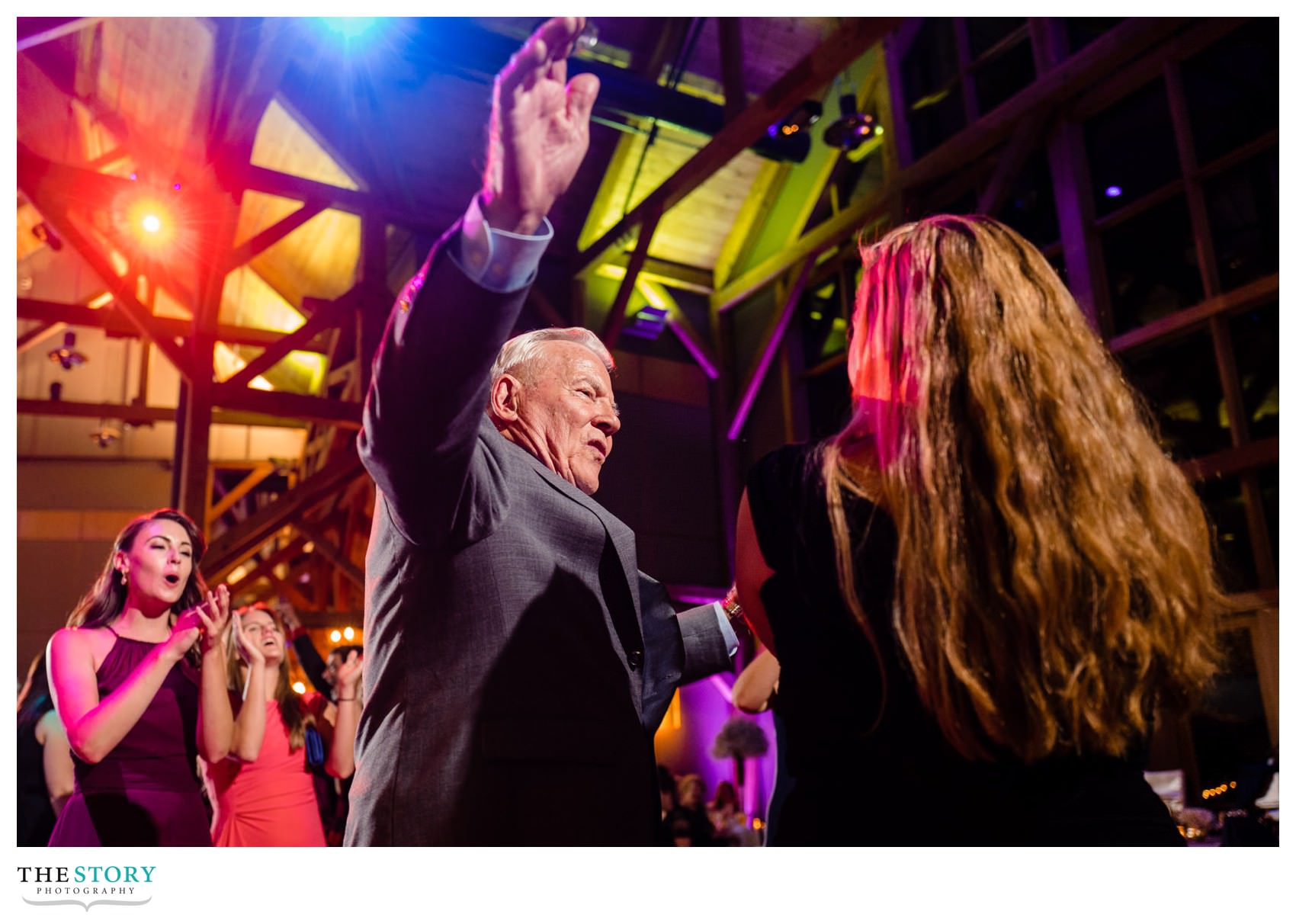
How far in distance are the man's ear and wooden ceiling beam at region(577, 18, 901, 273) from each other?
3.82 metres

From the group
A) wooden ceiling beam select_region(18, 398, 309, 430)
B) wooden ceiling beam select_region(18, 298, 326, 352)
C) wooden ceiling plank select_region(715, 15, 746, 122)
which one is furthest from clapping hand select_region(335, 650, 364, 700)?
wooden ceiling beam select_region(18, 398, 309, 430)

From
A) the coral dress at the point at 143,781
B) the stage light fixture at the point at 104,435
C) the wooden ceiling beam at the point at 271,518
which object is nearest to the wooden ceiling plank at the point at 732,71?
the wooden ceiling beam at the point at 271,518

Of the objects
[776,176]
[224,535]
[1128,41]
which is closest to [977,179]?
[1128,41]

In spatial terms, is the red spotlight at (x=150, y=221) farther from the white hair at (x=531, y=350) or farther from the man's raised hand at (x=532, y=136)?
the man's raised hand at (x=532, y=136)

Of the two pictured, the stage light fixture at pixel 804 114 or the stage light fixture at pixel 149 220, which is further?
the stage light fixture at pixel 804 114

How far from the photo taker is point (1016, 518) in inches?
41.7

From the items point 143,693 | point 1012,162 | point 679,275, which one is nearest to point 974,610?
point 143,693

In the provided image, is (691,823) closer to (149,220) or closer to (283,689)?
(283,689)

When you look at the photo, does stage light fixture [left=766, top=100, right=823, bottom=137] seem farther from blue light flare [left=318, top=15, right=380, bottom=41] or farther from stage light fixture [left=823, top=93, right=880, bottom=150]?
blue light flare [left=318, top=15, right=380, bottom=41]

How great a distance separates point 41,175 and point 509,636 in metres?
5.21

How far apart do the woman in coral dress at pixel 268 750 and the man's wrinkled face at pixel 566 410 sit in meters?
1.31

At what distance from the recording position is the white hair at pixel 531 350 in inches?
62.1

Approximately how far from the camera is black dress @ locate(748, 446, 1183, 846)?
3.44 ft

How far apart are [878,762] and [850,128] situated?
6331 mm
